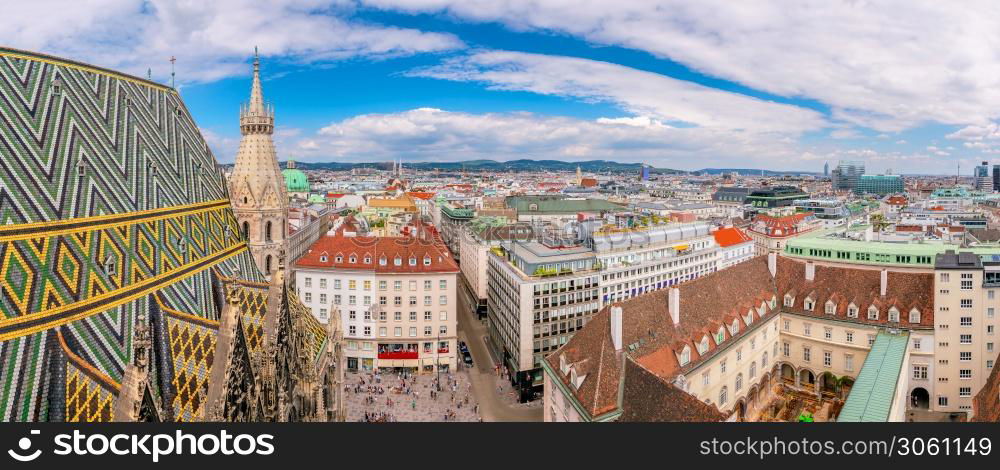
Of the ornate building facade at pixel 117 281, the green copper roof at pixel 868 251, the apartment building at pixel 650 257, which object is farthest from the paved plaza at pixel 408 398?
the green copper roof at pixel 868 251

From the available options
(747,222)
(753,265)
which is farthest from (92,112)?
A: (747,222)

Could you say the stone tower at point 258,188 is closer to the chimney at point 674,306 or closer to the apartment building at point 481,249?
the chimney at point 674,306

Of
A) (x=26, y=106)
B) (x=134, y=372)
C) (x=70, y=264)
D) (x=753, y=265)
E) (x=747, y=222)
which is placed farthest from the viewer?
(x=747, y=222)

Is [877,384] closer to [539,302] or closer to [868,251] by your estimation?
[539,302]

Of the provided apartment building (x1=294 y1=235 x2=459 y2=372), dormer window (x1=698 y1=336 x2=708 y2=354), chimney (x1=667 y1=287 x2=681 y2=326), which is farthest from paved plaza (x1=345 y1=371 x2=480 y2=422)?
dormer window (x1=698 y1=336 x2=708 y2=354)

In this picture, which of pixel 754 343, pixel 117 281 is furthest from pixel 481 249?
pixel 117 281

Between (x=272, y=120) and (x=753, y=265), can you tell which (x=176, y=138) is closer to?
(x=272, y=120)

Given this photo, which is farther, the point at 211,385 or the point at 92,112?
the point at 92,112
